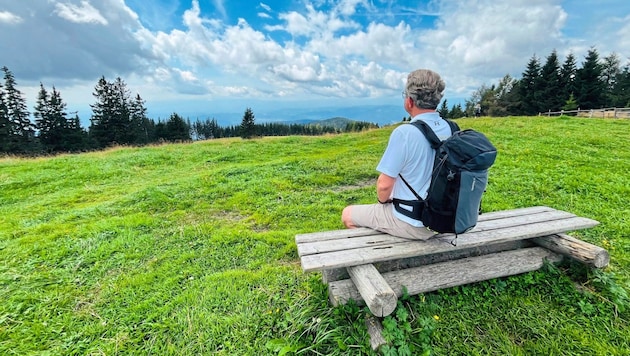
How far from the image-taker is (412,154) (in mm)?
2656

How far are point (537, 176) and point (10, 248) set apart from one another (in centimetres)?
1024

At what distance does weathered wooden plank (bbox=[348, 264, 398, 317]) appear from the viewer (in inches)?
85.8

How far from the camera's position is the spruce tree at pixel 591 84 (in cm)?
3738

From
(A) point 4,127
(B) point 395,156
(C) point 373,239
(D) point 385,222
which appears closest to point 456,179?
(B) point 395,156

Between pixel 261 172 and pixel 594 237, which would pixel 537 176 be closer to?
pixel 594 237

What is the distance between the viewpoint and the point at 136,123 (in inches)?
2188

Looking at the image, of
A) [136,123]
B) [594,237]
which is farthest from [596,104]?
[136,123]

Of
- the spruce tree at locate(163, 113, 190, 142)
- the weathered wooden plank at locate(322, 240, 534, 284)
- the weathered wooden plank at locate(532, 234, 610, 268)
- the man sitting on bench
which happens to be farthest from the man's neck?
the spruce tree at locate(163, 113, 190, 142)

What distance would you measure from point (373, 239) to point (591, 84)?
Result: 51.3 metres

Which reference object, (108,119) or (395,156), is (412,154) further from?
(108,119)

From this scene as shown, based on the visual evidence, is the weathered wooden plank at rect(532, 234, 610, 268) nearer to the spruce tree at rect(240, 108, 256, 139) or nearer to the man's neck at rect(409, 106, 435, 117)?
the man's neck at rect(409, 106, 435, 117)

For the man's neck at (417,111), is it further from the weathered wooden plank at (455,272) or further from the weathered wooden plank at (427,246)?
the weathered wooden plank at (455,272)

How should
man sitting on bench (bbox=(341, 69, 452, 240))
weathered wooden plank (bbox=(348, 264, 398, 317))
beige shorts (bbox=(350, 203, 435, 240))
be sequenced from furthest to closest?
beige shorts (bbox=(350, 203, 435, 240)) < man sitting on bench (bbox=(341, 69, 452, 240)) < weathered wooden plank (bbox=(348, 264, 398, 317))

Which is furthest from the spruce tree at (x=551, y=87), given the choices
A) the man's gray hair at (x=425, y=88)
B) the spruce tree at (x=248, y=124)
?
the man's gray hair at (x=425, y=88)
